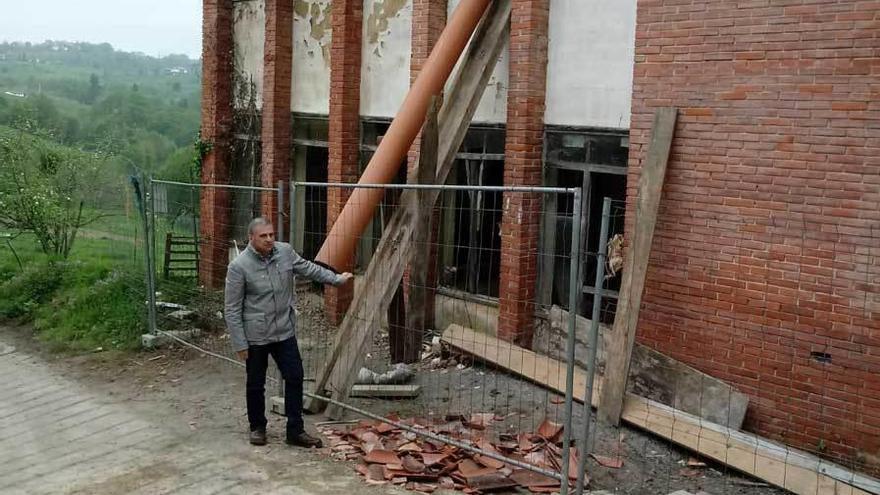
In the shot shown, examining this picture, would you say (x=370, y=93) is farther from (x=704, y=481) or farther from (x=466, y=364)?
(x=704, y=481)

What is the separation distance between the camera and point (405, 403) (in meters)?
8.25

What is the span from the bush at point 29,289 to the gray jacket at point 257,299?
7214mm

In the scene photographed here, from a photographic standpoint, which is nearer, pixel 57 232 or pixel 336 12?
pixel 336 12

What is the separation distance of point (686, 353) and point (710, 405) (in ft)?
1.76

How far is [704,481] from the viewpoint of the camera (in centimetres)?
680

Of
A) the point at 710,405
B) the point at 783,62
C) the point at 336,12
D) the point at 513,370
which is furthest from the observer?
the point at 336,12

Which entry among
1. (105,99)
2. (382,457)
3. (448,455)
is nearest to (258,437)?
(382,457)

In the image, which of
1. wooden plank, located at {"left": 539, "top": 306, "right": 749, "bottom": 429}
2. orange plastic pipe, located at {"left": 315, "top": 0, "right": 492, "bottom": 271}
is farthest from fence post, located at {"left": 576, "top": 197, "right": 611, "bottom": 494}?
orange plastic pipe, located at {"left": 315, "top": 0, "right": 492, "bottom": 271}

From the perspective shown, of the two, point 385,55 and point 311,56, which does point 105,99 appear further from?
point 385,55

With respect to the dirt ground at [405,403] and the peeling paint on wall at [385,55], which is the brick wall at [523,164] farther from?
the peeling paint on wall at [385,55]

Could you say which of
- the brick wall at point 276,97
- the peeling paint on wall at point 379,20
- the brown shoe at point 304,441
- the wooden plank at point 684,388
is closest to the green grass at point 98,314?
the brick wall at point 276,97

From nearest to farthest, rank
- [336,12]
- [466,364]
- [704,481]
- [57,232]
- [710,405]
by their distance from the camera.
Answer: [704,481] → [710,405] → [466,364] → [336,12] → [57,232]

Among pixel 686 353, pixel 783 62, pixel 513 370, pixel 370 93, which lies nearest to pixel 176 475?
pixel 513 370

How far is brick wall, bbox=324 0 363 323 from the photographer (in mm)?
11789
